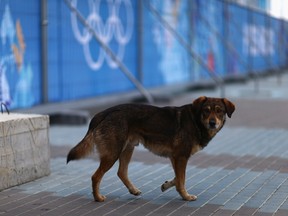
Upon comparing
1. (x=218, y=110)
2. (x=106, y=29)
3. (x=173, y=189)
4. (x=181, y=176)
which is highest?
(x=106, y=29)

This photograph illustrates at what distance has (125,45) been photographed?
2022cm

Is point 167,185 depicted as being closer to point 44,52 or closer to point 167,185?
point 167,185

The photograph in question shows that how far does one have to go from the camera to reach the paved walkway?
6.97m

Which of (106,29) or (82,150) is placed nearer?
(82,150)

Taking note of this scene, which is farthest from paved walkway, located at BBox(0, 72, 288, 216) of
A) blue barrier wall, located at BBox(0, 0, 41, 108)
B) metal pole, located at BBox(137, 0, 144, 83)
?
metal pole, located at BBox(137, 0, 144, 83)

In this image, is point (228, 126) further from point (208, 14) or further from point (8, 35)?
point (208, 14)

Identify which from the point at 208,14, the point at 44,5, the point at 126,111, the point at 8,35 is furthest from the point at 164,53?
the point at 126,111

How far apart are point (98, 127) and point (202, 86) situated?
1837 cm

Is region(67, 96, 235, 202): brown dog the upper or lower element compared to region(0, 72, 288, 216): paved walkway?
upper

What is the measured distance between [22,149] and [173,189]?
5.69 ft

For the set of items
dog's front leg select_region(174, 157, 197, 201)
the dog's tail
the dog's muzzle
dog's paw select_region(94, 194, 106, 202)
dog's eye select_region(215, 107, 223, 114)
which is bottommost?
dog's paw select_region(94, 194, 106, 202)

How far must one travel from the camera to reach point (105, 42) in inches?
731

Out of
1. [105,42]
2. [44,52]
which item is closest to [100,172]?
[44,52]

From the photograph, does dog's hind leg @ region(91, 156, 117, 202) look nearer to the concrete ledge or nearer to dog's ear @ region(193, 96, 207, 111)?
dog's ear @ region(193, 96, 207, 111)
